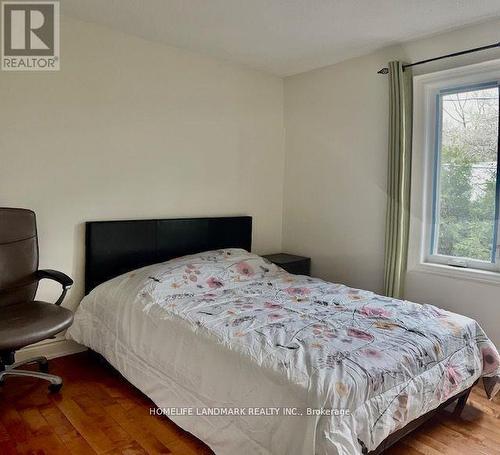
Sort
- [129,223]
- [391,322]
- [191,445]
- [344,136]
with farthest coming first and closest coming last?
[344,136], [129,223], [391,322], [191,445]

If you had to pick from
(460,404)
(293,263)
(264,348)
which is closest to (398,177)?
(293,263)

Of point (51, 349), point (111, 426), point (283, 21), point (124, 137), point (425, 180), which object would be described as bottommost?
point (111, 426)

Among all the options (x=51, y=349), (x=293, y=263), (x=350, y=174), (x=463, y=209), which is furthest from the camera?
(x=293, y=263)

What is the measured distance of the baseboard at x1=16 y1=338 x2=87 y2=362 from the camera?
280 centimetres

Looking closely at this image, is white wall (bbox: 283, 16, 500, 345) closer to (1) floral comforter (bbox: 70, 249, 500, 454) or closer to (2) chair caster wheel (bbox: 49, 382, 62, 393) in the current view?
(1) floral comforter (bbox: 70, 249, 500, 454)

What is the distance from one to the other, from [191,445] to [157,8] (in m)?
2.57

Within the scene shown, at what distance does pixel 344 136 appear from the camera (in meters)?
3.67

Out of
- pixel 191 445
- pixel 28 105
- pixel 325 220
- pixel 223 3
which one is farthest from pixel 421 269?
pixel 28 105

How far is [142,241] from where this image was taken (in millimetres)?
3170

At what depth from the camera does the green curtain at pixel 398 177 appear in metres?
3.12

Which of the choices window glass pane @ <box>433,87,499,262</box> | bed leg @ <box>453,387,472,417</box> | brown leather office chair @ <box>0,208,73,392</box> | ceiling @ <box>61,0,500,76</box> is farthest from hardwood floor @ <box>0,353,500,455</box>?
ceiling @ <box>61,0,500,76</box>

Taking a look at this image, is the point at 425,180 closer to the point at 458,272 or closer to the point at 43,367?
the point at 458,272

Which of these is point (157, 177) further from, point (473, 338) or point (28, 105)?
point (473, 338)

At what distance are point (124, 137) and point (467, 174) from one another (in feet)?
8.46
